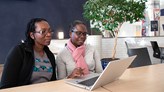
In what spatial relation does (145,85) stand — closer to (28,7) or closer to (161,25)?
(28,7)

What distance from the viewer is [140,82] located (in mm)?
1497

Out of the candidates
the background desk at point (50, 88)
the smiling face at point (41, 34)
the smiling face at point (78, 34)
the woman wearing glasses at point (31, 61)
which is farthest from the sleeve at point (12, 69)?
the smiling face at point (78, 34)

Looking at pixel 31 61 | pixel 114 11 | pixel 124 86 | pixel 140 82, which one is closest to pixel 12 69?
pixel 31 61

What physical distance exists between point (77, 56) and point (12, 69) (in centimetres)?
67

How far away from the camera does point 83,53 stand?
2205 mm

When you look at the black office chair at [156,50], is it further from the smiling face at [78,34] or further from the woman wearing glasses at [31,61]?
the woman wearing glasses at [31,61]

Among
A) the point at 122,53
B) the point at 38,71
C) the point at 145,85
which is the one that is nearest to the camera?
the point at 145,85

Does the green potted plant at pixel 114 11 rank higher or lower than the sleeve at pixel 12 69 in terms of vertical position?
higher

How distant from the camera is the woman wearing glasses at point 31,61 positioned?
1.66 m

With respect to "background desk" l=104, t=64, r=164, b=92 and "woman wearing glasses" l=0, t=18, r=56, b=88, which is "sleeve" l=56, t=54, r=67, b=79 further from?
"background desk" l=104, t=64, r=164, b=92

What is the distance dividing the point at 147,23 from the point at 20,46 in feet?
13.4

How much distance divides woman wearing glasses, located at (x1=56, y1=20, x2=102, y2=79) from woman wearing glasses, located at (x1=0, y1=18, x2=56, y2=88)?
0.36ft

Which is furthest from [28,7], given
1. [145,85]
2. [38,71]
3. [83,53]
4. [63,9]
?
[145,85]

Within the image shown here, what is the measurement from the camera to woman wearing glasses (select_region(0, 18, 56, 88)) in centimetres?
166
